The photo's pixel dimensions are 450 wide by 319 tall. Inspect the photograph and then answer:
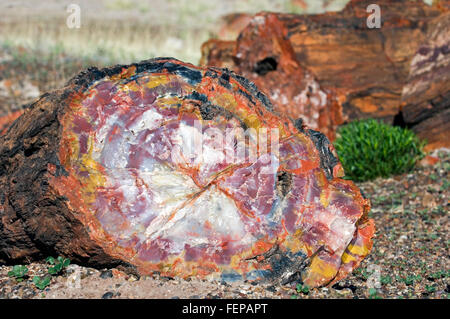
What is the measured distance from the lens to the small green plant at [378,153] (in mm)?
6445

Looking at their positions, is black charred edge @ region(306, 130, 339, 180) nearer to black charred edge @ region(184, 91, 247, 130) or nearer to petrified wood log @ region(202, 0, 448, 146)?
black charred edge @ region(184, 91, 247, 130)

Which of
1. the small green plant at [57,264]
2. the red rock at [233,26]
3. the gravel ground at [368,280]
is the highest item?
the red rock at [233,26]

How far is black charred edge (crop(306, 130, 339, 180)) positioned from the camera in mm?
3447

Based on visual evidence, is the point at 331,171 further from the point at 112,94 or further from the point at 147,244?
the point at 112,94

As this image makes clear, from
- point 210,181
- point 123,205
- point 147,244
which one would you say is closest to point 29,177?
point 123,205

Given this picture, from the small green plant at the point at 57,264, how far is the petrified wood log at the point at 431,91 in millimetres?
5428

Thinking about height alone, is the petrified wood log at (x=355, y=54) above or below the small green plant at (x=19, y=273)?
above

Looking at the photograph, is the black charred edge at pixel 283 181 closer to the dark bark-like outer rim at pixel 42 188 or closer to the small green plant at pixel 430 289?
the dark bark-like outer rim at pixel 42 188

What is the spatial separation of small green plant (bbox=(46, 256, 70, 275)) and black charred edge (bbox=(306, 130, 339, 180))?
1.81 m

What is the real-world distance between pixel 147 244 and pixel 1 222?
109 centimetres

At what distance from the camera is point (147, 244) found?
3.12 metres

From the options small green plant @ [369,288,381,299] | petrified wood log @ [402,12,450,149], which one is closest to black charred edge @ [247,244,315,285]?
small green plant @ [369,288,381,299]

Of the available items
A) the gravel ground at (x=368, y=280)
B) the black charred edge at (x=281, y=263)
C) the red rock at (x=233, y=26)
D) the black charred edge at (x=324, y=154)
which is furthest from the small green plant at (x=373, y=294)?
the red rock at (x=233, y=26)
